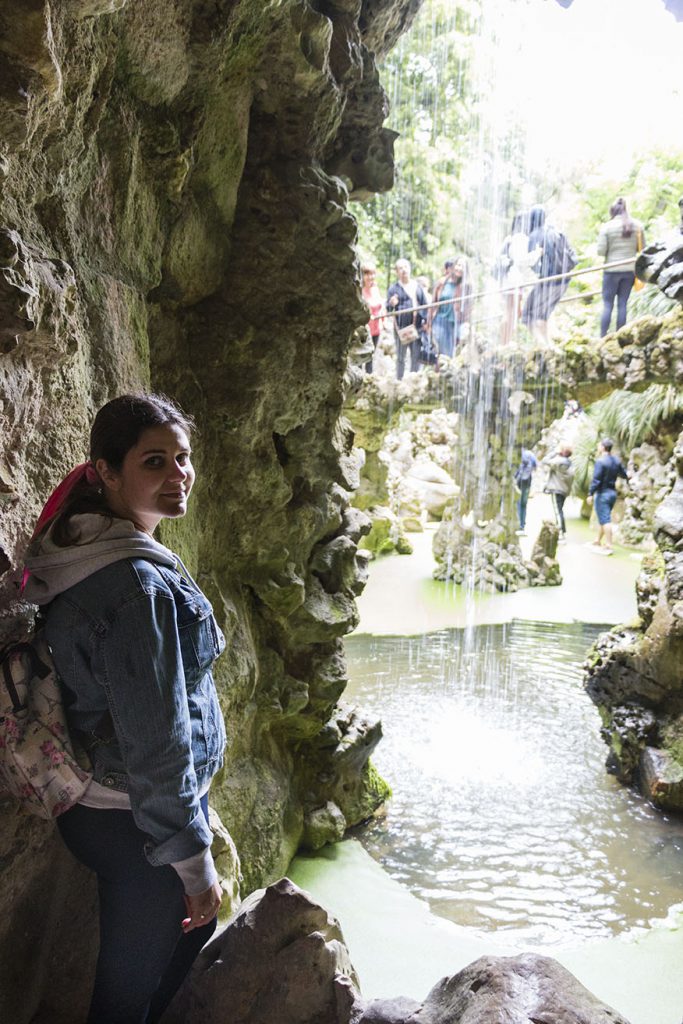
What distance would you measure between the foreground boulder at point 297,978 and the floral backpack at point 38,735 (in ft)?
2.42

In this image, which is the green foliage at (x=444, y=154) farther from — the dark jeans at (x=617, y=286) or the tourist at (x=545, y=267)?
the dark jeans at (x=617, y=286)

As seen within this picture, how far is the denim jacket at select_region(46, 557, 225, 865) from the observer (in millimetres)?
1407

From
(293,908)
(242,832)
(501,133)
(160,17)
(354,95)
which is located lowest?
(242,832)

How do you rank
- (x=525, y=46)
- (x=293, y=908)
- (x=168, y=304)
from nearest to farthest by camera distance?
(x=293, y=908) < (x=168, y=304) < (x=525, y=46)

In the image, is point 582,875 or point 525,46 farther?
point 525,46

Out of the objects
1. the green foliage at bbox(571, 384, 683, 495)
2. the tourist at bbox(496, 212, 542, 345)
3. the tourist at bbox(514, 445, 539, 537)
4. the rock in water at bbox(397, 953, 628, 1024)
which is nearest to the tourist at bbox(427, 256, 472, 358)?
the tourist at bbox(496, 212, 542, 345)

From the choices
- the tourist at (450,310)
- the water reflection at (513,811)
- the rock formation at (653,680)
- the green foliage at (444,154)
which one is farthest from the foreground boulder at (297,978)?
the green foliage at (444,154)

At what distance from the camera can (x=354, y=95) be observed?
167 inches

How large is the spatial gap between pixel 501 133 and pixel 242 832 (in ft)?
54.7

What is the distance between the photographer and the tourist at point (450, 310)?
1080 centimetres

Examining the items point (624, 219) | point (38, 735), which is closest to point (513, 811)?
point (38, 735)

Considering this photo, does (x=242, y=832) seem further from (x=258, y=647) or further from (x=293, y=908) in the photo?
(x=293, y=908)

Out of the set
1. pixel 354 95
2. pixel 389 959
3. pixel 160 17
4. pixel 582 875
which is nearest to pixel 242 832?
pixel 389 959

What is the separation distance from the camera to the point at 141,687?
140 cm
